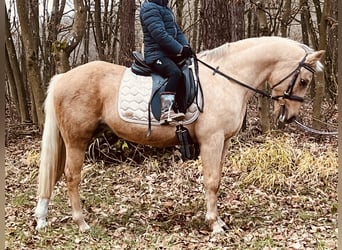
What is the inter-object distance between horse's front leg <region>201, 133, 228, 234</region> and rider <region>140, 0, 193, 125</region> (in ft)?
1.35

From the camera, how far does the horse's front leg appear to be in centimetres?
493

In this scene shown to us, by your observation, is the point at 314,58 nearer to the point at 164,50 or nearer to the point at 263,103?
the point at 164,50

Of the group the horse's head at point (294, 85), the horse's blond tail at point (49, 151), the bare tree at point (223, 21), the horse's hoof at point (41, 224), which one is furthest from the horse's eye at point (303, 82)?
the bare tree at point (223, 21)

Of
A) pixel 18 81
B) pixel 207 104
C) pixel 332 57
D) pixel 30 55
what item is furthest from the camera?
pixel 18 81

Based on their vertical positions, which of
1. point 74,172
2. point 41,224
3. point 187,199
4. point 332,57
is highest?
point 74,172

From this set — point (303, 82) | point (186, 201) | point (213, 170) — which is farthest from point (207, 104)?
point (186, 201)

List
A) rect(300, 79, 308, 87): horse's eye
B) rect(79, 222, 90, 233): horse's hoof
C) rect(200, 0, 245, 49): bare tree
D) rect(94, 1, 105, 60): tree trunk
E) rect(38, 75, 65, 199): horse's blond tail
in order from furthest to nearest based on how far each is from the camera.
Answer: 1. rect(94, 1, 105, 60): tree trunk
2. rect(200, 0, 245, 49): bare tree
3. rect(38, 75, 65, 199): horse's blond tail
4. rect(79, 222, 90, 233): horse's hoof
5. rect(300, 79, 308, 87): horse's eye

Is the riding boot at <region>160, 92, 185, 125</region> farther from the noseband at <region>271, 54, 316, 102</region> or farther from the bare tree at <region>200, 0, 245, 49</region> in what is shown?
the bare tree at <region>200, 0, 245, 49</region>

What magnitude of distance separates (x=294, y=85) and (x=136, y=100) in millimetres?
1642

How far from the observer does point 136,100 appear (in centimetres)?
499

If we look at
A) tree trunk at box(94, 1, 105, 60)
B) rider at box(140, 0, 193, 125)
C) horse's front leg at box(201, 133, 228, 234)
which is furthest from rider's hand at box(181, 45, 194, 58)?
tree trunk at box(94, 1, 105, 60)

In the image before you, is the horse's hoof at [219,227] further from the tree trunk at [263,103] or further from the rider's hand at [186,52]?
the tree trunk at [263,103]

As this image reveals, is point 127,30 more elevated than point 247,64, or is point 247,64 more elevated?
point 247,64

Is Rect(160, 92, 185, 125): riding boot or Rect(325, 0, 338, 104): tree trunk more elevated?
Rect(160, 92, 185, 125): riding boot
